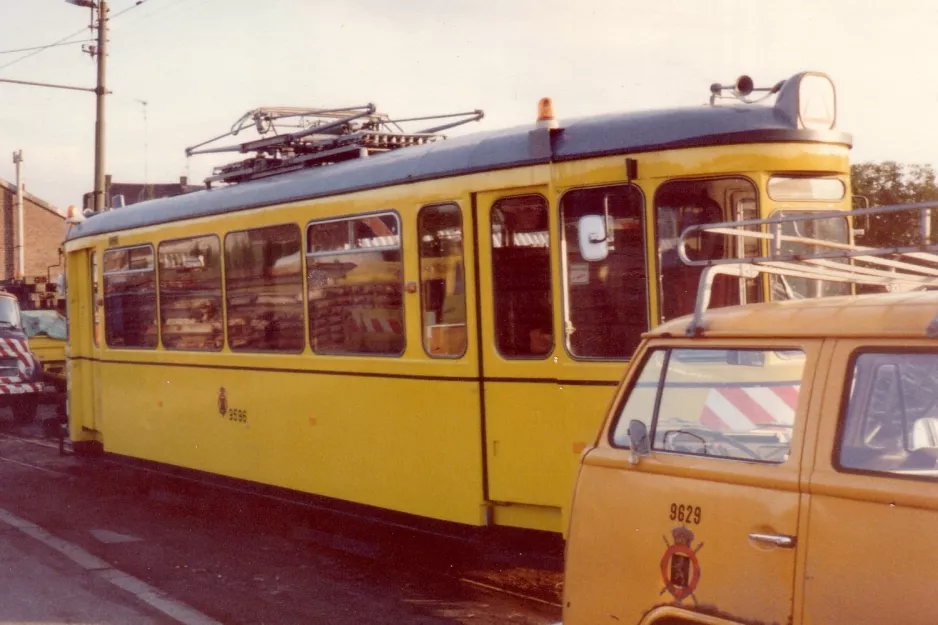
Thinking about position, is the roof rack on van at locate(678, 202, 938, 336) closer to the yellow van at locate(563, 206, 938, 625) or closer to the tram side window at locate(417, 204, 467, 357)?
the yellow van at locate(563, 206, 938, 625)

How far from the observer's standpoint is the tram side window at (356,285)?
8.36 metres

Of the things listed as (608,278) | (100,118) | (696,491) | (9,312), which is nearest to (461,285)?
(608,278)

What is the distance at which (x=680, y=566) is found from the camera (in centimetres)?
387

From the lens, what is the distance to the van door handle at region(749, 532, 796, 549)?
353 cm

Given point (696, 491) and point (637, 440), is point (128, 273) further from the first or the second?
point (696, 491)

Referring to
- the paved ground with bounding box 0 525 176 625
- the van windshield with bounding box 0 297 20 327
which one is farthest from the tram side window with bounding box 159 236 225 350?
the van windshield with bounding box 0 297 20 327

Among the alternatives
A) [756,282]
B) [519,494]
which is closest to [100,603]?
[519,494]

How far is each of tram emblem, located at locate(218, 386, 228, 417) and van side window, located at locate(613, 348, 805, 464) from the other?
6558 mm

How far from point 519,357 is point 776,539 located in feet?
13.2

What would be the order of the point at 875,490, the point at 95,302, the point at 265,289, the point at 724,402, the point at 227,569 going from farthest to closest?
the point at 95,302 < the point at 265,289 < the point at 227,569 < the point at 724,402 < the point at 875,490

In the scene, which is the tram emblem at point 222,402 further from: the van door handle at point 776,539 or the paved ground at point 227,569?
the van door handle at point 776,539

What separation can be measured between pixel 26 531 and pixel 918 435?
831 centimetres

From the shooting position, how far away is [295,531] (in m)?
9.91

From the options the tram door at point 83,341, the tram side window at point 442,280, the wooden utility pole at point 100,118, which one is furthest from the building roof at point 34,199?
the tram side window at point 442,280
